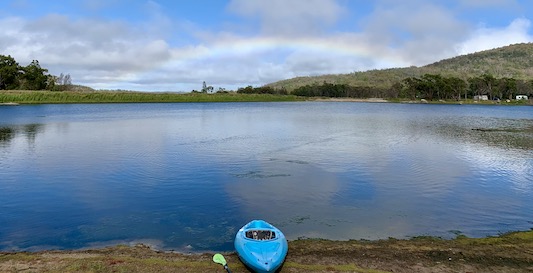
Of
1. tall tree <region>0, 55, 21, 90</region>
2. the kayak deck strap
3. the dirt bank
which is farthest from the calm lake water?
tall tree <region>0, 55, 21, 90</region>

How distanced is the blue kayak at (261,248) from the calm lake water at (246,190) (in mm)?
1247

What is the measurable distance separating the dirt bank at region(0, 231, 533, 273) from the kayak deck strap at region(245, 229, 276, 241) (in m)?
0.71

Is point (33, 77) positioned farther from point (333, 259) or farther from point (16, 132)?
point (333, 259)

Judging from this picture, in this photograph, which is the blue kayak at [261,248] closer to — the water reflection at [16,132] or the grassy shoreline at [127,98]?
the water reflection at [16,132]

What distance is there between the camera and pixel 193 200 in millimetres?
17812

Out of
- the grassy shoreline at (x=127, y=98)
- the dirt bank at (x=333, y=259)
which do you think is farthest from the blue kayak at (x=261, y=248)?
the grassy shoreline at (x=127, y=98)

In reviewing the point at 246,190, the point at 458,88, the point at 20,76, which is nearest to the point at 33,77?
the point at 20,76

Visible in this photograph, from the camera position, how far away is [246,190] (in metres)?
19.5

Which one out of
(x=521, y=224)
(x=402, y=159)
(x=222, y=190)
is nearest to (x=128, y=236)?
(x=222, y=190)

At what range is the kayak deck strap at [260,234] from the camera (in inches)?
450

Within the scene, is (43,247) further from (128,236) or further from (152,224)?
(152,224)

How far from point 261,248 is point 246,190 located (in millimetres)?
9151

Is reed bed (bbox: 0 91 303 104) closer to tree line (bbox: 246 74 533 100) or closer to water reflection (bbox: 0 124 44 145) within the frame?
tree line (bbox: 246 74 533 100)

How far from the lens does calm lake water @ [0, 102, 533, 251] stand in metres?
14.1
